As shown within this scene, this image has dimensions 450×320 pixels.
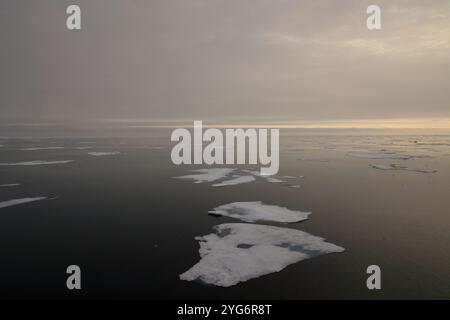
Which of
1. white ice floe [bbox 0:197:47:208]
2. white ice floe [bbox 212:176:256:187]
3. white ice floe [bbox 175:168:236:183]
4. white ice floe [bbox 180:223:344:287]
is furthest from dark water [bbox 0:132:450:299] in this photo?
white ice floe [bbox 175:168:236:183]

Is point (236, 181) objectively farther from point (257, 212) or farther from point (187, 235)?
point (187, 235)

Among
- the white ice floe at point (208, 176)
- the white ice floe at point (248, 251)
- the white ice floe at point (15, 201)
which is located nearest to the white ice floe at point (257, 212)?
the white ice floe at point (248, 251)

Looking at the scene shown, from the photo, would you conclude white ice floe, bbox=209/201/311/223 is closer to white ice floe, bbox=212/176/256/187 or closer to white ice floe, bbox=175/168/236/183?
white ice floe, bbox=212/176/256/187

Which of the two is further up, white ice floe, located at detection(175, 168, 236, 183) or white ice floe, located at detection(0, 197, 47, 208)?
white ice floe, located at detection(175, 168, 236, 183)

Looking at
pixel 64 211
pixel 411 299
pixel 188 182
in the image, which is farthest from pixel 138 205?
pixel 411 299

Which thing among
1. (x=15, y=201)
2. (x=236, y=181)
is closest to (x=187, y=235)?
(x=15, y=201)

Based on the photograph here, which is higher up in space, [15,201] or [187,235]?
[15,201]
